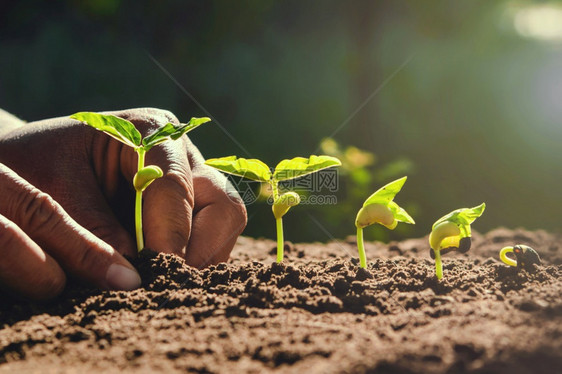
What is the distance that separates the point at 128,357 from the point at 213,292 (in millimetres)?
435

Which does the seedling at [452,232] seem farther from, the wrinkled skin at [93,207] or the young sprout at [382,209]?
the wrinkled skin at [93,207]

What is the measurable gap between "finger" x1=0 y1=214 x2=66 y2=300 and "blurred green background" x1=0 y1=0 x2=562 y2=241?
301 centimetres

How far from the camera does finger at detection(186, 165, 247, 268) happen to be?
6.14 ft

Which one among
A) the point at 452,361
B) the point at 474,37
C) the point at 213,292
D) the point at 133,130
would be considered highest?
the point at 474,37

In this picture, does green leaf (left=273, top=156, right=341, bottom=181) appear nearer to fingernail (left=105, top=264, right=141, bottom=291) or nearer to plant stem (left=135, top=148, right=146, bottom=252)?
plant stem (left=135, top=148, right=146, bottom=252)

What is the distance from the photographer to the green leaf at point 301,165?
5.14ft

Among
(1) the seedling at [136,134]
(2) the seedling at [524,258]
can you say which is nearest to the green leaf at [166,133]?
(1) the seedling at [136,134]

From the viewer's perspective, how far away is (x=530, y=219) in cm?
450

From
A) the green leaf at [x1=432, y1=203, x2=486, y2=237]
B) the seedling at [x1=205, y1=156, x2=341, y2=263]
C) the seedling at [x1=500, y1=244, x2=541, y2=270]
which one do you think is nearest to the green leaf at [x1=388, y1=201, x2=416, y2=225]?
the green leaf at [x1=432, y1=203, x2=486, y2=237]

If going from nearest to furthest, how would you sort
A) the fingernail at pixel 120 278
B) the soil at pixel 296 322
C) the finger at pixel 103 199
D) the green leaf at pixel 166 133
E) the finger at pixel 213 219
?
the soil at pixel 296 322
the fingernail at pixel 120 278
the green leaf at pixel 166 133
the finger at pixel 103 199
the finger at pixel 213 219

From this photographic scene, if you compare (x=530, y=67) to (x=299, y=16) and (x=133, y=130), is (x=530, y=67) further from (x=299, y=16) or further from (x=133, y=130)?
(x=133, y=130)

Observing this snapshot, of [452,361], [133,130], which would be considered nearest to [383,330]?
[452,361]

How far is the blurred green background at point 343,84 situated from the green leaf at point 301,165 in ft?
8.46

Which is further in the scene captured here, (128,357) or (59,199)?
(59,199)
